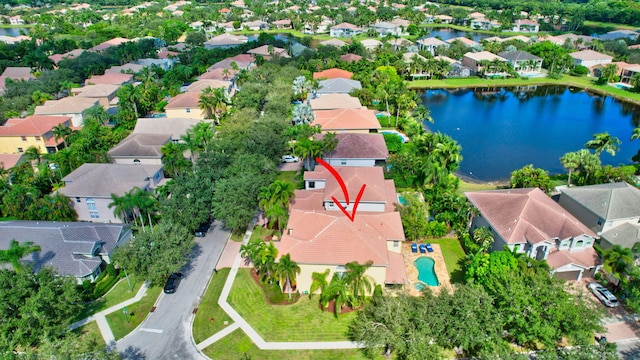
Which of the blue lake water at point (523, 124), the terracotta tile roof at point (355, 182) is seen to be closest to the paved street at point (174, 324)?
the terracotta tile roof at point (355, 182)

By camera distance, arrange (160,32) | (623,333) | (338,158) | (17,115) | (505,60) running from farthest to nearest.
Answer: (160,32) → (505,60) → (17,115) → (338,158) → (623,333)

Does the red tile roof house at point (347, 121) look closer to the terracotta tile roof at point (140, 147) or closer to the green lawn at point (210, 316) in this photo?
the terracotta tile roof at point (140, 147)

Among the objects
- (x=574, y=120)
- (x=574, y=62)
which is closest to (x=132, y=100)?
(x=574, y=120)

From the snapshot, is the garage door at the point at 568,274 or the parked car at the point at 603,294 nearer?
the parked car at the point at 603,294

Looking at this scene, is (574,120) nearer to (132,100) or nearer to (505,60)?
(505,60)

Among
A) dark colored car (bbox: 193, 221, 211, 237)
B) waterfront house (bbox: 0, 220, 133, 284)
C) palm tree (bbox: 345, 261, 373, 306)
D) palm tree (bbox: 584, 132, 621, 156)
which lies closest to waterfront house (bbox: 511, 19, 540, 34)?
palm tree (bbox: 584, 132, 621, 156)
